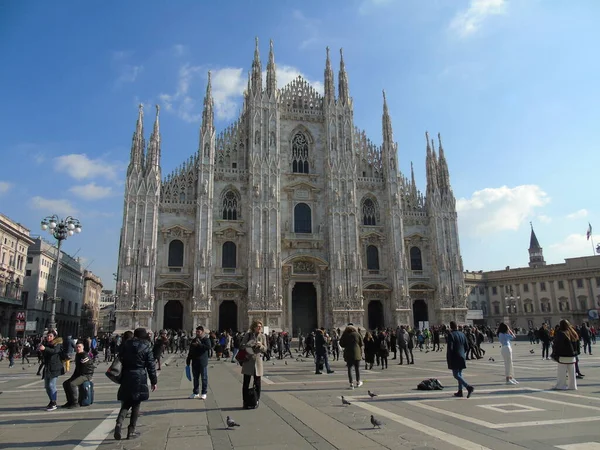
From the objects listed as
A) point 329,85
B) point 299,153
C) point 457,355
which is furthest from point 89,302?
point 457,355

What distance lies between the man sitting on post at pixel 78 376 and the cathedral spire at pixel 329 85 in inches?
1430

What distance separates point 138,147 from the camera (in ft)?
122

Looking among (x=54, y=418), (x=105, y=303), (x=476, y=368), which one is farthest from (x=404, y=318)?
(x=105, y=303)

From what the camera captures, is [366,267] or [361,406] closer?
[361,406]

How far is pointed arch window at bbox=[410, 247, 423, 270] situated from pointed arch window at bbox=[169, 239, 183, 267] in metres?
20.2

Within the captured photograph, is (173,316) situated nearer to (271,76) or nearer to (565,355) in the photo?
(271,76)

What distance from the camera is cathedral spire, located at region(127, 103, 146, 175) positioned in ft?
120

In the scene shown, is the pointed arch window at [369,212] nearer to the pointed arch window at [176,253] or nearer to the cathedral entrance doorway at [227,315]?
the cathedral entrance doorway at [227,315]

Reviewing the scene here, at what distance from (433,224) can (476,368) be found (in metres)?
27.3

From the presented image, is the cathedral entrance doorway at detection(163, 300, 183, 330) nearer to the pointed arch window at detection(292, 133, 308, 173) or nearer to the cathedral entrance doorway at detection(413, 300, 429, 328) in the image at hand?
the pointed arch window at detection(292, 133, 308, 173)

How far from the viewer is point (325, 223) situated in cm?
3984

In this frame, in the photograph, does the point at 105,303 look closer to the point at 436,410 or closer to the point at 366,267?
the point at 366,267

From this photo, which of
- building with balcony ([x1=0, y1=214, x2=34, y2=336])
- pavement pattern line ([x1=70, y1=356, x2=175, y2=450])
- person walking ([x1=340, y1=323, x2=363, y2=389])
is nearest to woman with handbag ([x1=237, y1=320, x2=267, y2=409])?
pavement pattern line ([x1=70, y1=356, x2=175, y2=450])

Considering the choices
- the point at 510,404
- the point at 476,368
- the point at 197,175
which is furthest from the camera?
the point at 197,175
